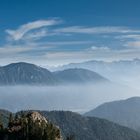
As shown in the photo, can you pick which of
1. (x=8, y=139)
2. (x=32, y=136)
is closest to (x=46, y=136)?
(x=32, y=136)

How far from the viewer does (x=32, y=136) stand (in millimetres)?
196750

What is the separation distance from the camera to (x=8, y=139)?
196875 millimetres

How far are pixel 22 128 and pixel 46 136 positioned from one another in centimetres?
1410

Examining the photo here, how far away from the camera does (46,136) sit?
636 ft

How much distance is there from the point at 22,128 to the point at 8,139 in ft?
29.3

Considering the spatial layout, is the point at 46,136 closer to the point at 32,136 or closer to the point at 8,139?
the point at 32,136

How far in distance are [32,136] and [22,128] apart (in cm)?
700

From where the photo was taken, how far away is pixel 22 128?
199 m

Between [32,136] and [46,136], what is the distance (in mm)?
7804

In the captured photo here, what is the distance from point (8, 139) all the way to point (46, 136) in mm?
19829
